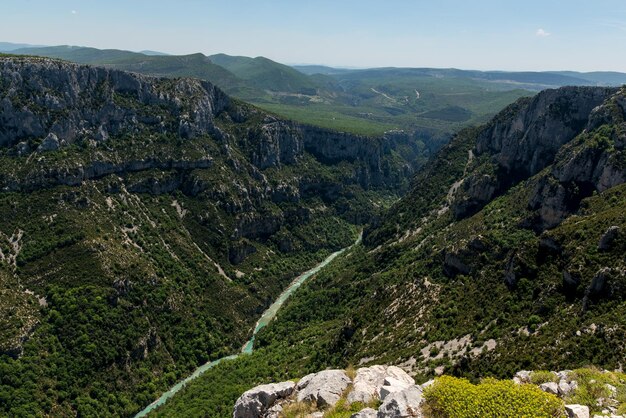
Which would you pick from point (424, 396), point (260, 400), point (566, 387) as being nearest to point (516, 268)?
point (566, 387)

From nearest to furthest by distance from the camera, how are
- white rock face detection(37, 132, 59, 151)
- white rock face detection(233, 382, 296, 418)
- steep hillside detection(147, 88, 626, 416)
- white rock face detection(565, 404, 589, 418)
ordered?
1. white rock face detection(565, 404, 589, 418)
2. white rock face detection(233, 382, 296, 418)
3. steep hillside detection(147, 88, 626, 416)
4. white rock face detection(37, 132, 59, 151)

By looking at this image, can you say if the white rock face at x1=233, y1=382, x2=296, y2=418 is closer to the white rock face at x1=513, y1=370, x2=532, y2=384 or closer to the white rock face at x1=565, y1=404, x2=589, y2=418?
the white rock face at x1=513, y1=370, x2=532, y2=384

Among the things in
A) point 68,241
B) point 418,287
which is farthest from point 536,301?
point 68,241

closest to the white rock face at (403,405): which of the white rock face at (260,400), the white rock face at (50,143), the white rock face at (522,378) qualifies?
the white rock face at (522,378)

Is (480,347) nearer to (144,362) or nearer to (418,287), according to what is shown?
(418,287)

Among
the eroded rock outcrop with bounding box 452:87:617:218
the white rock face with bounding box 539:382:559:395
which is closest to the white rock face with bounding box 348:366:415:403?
the white rock face with bounding box 539:382:559:395

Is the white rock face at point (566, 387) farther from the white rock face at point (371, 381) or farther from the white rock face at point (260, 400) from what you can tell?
the white rock face at point (260, 400)
